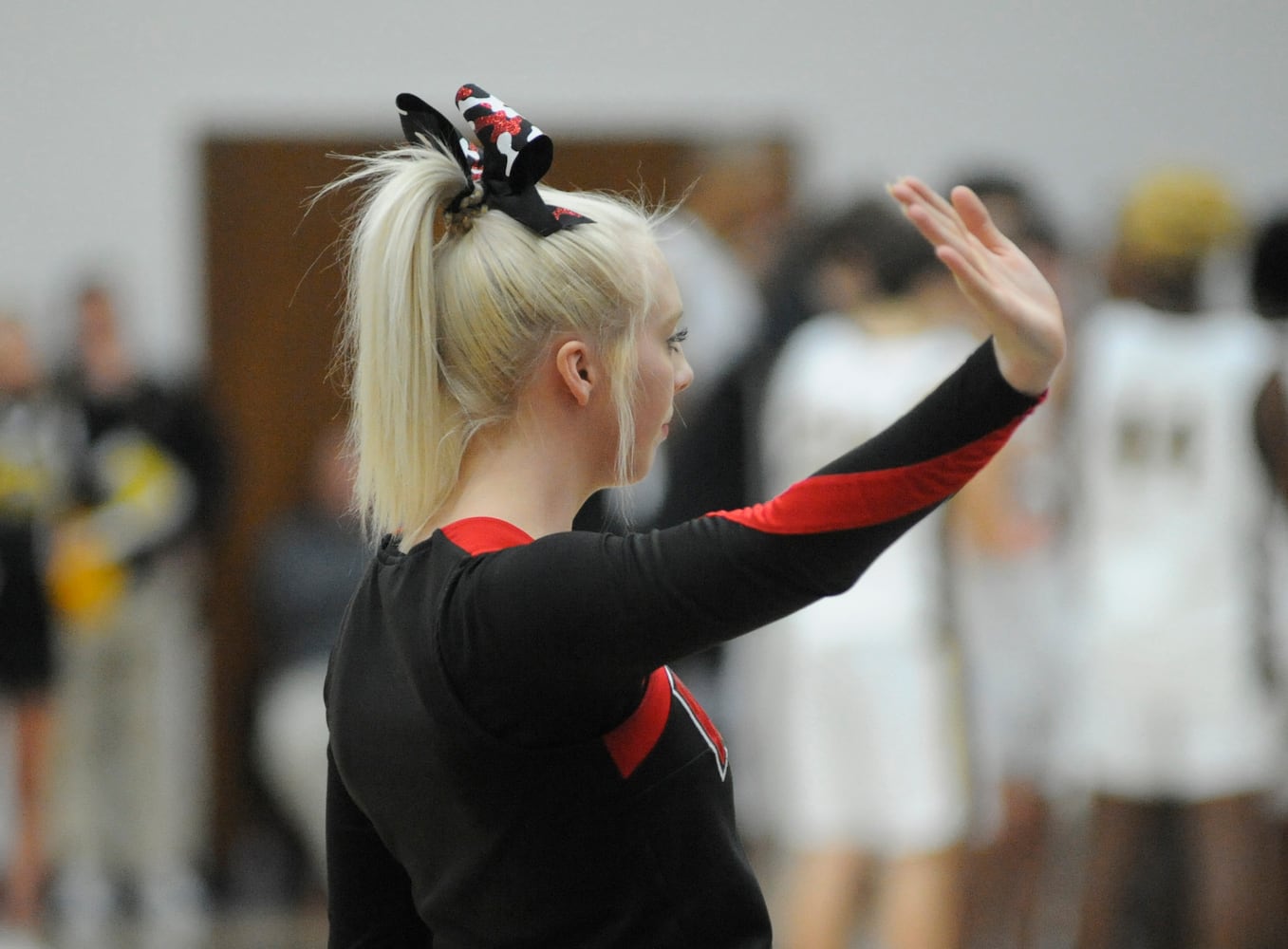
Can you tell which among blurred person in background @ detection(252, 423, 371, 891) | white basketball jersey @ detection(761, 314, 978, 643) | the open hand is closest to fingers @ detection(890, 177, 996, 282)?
the open hand

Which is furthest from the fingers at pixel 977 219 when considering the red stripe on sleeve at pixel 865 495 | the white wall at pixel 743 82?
the white wall at pixel 743 82

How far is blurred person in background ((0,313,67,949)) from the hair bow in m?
4.07

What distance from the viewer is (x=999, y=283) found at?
1187mm

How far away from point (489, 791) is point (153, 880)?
463 cm

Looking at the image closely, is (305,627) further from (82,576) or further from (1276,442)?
(1276,442)

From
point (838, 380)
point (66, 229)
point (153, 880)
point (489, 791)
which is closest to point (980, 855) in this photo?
point (838, 380)

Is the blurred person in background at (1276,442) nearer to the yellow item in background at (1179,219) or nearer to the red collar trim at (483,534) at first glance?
the yellow item in background at (1179,219)

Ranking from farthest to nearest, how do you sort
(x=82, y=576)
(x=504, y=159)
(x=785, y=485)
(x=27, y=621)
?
(x=82, y=576), (x=27, y=621), (x=785, y=485), (x=504, y=159)

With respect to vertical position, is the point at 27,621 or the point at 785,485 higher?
the point at 785,485

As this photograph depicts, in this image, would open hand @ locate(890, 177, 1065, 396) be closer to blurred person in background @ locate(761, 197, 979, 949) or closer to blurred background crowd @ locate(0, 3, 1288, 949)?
blurred background crowd @ locate(0, 3, 1288, 949)

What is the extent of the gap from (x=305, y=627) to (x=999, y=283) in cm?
449

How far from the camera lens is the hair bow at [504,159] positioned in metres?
1.41

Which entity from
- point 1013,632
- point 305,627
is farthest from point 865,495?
point 305,627

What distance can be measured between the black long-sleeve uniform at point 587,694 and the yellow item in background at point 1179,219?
2635mm
